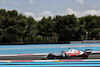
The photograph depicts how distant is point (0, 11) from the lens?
61.9m

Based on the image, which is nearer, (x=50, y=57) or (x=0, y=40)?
(x=50, y=57)

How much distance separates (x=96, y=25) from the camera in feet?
219

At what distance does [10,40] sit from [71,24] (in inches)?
1037

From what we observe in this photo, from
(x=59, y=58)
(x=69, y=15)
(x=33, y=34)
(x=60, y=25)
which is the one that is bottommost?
(x=59, y=58)

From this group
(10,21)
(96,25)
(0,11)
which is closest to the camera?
(10,21)

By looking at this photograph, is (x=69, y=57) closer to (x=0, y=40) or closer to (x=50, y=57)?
(x=50, y=57)

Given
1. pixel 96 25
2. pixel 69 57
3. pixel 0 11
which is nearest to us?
pixel 69 57

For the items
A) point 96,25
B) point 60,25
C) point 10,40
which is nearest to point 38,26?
point 60,25

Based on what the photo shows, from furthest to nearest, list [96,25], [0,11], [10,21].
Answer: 1. [96,25]
2. [0,11]
3. [10,21]

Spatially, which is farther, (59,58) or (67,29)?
(67,29)

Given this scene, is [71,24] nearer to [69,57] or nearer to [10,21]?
[10,21]

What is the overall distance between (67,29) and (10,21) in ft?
74.9

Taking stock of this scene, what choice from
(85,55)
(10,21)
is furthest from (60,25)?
(85,55)

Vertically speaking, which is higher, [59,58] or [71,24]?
[71,24]
